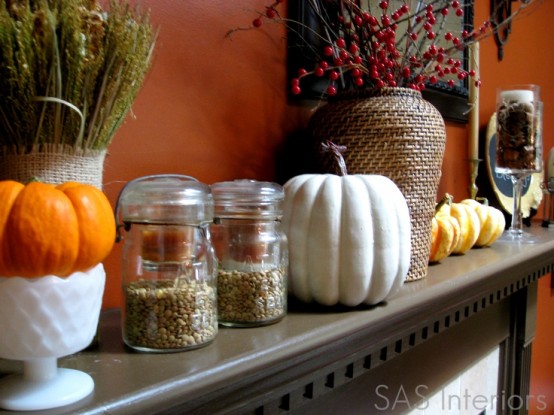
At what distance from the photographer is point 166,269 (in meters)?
0.51

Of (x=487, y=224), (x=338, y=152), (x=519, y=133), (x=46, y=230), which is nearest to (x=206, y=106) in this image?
(x=338, y=152)

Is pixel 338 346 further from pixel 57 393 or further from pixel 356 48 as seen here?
pixel 356 48

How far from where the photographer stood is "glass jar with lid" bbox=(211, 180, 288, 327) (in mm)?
576

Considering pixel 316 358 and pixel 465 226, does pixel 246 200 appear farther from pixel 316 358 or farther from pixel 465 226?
pixel 465 226

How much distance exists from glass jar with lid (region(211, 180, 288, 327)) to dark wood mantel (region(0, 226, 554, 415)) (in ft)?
0.08

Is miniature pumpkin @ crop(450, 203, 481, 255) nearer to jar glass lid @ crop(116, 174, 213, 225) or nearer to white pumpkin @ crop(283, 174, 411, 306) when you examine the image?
white pumpkin @ crop(283, 174, 411, 306)

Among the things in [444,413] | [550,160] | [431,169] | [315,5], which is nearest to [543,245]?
[444,413]

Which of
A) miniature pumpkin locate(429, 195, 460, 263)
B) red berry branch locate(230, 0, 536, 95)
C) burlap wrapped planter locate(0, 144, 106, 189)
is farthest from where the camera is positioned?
miniature pumpkin locate(429, 195, 460, 263)

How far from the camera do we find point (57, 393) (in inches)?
15.4

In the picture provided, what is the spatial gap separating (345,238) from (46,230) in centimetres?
35

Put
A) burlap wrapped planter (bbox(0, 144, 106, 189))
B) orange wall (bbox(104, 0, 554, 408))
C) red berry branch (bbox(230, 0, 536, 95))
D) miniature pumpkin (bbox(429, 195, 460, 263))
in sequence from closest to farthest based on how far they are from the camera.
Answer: burlap wrapped planter (bbox(0, 144, 106, 189)), orange wall (bbox(104, 0, 554, 408)), red berry branch (bbox(230, 0, 536, 95)), miniature pumpkin (bbox(429, 195, 460, 263))

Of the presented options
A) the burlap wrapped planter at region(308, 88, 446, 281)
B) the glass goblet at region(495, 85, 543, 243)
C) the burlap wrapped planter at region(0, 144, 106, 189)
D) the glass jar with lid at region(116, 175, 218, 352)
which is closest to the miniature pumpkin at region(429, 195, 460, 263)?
the burlap wrapped planter at region(308, 88, 446, 281)

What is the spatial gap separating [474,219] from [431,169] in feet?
1.06

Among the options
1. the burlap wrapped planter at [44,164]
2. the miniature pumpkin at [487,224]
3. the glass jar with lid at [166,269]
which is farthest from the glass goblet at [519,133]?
the burlap wrapped planter at [44,164]
